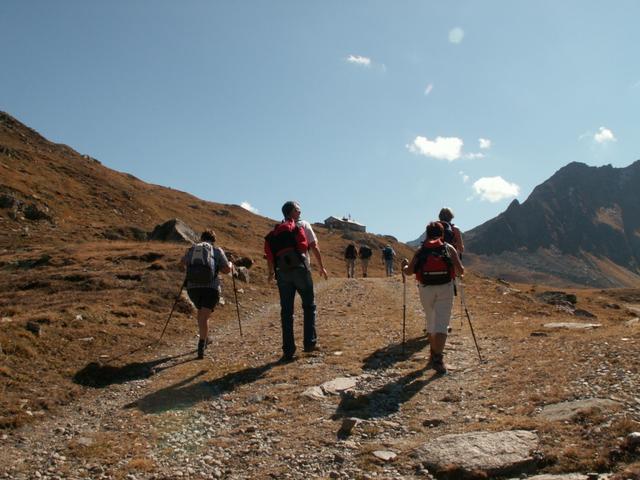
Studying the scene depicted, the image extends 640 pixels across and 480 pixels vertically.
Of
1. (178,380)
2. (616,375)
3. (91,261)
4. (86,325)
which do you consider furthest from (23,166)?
(616,375)

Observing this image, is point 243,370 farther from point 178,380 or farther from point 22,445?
point 22,445

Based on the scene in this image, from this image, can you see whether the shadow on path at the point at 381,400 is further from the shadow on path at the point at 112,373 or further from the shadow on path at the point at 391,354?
the shadow on path at the point at 112,373

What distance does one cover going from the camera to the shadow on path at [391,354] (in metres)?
10.4

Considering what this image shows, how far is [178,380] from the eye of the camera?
388 inches

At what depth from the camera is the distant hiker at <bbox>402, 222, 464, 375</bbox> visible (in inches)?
388

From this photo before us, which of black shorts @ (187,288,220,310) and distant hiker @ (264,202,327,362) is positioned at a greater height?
distant hiker @ (264,202,327,362)

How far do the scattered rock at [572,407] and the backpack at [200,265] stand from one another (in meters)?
7.38

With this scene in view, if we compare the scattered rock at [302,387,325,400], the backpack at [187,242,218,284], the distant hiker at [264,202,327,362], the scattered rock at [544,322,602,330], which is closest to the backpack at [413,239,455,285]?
the distant hiker at [264,202,327,362]

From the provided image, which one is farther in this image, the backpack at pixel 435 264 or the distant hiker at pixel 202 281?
the distant hiker at pixel 202 281

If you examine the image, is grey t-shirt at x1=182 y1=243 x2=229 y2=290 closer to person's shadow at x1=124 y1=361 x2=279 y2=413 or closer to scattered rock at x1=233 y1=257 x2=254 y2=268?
person's shadow at x1=124 y1=361 x2=279 y2=413

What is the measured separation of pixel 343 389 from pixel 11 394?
5354 millimetres

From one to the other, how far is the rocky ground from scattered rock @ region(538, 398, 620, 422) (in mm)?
29

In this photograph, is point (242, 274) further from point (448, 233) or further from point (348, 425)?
point (348, 425)

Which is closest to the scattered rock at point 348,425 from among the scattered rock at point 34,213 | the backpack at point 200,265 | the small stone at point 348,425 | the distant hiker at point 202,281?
the small stone at point 348,425
